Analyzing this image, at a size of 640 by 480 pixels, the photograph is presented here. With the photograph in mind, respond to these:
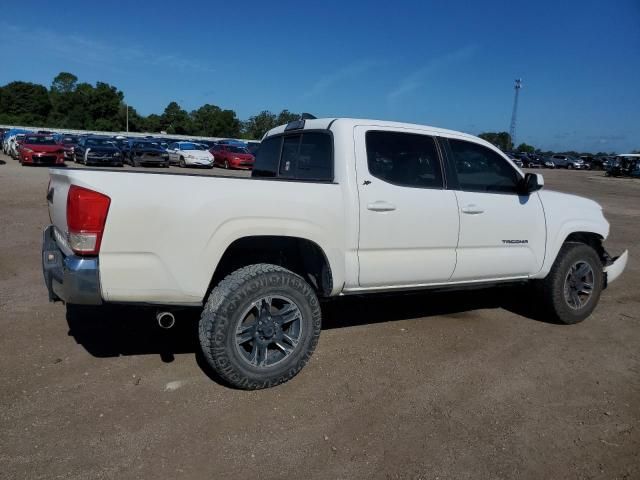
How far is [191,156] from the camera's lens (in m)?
31.3

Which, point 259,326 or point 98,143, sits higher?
point 98,143

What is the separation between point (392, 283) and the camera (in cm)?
418

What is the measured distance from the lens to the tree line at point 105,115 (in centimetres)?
10775

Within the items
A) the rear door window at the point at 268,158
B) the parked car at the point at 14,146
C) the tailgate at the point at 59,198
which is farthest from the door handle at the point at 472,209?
the parked car at the point at 14,146

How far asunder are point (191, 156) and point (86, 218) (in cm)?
2942

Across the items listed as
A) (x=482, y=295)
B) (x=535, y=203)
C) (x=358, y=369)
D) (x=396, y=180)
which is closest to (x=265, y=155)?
(x=396, y=180)

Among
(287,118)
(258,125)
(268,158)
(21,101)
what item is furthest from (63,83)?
(268,158)

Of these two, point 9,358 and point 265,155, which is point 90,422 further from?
point 265,155

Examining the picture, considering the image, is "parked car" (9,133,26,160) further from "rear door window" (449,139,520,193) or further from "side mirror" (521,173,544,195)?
"side mirror" (521,173,544,195)

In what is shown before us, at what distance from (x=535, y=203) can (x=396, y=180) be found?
5.58 feet

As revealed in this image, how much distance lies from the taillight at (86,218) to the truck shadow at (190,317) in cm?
90

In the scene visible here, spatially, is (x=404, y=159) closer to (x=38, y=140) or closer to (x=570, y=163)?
(x=38, y=140)

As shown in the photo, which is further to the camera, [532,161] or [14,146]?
[532,161]

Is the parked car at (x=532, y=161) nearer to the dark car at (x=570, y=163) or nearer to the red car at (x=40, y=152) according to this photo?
the dark car at (x=570, y=163)
